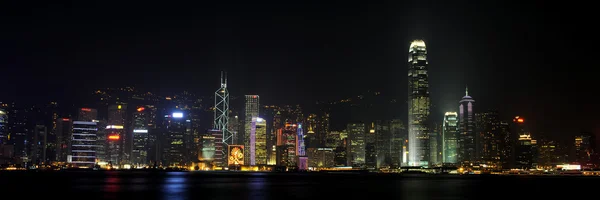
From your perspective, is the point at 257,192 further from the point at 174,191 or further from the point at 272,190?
the point at 174,191

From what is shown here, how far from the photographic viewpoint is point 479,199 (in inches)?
3076

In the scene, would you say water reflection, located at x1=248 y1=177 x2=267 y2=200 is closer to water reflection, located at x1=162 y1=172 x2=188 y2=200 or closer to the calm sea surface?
the calm sea surface

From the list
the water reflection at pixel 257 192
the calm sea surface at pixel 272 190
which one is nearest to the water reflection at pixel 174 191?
the calm sea surface at pixel 272 190

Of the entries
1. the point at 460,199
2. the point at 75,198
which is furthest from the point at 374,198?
the point at 75,198

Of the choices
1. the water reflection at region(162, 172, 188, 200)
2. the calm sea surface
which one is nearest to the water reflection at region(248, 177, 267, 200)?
the calm sea surface

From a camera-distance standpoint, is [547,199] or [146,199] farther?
[547,199]

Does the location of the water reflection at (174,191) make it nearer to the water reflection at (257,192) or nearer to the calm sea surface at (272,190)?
the calm sea surface at (272,190)

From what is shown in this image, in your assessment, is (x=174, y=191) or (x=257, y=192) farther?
(x=174, y=191)

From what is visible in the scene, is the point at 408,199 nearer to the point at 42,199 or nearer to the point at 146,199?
the point at 146,199

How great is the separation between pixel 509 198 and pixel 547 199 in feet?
16.3

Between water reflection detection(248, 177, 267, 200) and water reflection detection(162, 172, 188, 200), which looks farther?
water reflection detection(248, 177, 267, 200)

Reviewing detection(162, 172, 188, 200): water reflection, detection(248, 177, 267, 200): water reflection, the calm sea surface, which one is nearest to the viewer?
detection(162, 172, 188, 200): water reflection

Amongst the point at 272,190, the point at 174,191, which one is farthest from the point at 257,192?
the point at 174,191

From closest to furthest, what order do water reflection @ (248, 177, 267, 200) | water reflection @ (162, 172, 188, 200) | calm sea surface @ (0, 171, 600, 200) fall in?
water reflection @ (162, 172, 188, 200)
water reflection @ (248, 177, 267, 200)
calm sea surface @ (0, 171, 600, 200)
